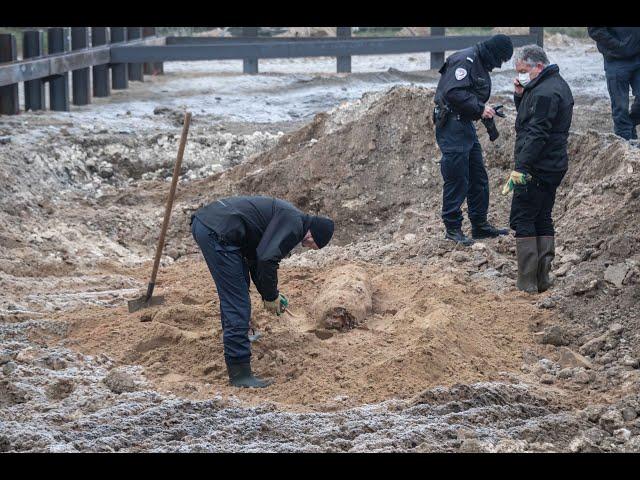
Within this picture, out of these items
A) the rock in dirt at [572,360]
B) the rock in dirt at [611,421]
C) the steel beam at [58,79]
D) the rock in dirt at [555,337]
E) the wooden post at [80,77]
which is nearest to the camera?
the rock in dirt at [611,421]

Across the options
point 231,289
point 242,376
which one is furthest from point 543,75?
point 242,376

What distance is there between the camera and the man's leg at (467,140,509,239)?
920 centimetres

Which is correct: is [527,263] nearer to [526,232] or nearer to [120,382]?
[526,232]

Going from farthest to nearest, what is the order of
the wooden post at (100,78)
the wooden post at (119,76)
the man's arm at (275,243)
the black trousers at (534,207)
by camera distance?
the wooden post at (119,76), the wooden post at (100,78), the black trousers at (534,207), the man's arm at (275,243)

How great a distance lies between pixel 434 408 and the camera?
6.24m

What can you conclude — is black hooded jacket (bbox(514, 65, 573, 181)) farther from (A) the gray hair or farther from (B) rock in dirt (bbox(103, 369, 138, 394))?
(B) rock in dirt (bbox(103, 369, 138, 394))

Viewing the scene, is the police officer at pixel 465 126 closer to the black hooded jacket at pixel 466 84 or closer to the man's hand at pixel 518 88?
the black hooded jacket at pixel 466 84

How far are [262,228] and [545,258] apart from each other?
103 inches

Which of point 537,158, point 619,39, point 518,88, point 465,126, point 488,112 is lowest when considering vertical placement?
point 537,158

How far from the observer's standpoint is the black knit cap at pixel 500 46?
873cm

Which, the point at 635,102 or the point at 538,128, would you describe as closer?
the point at 538,128

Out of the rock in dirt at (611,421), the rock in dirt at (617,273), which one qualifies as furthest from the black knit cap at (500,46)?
the rock in dirt at (611,421)

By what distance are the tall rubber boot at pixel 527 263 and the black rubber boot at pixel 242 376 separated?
2.52 m

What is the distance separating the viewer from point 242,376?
684 centimetres
